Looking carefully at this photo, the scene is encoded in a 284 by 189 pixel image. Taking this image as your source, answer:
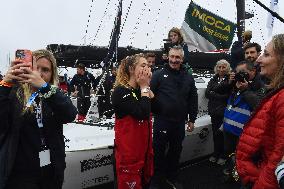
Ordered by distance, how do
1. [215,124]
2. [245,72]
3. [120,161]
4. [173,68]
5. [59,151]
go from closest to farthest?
[59,151] < [120,161] < [245,72] < [173,68] < [215,124]

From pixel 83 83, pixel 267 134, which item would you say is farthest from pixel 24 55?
pixel 83 83

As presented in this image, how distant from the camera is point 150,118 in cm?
416

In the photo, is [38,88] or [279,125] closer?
[279,125]

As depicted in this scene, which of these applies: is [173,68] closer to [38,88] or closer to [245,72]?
[245,72]

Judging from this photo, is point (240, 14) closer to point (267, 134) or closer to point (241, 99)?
point (241, 99)

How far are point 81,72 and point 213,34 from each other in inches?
150

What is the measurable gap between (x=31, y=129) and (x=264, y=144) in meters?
1.53

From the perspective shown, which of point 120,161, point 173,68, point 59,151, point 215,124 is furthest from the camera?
point 215,124

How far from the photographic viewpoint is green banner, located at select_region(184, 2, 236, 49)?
30.8 feet

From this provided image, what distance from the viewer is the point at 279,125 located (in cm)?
215

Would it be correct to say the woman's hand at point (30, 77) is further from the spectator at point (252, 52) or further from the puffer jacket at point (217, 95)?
the spectator at point (252, 52)

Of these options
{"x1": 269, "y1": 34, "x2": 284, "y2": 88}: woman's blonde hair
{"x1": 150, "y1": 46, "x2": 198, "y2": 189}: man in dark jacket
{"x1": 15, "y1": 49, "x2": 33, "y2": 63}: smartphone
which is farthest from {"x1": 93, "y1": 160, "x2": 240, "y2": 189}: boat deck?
{"x1": 269, "y1": 34, "x2": 284, "y2": 88}: woman's blonde hair

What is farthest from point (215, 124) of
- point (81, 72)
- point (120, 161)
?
point (81, 72)

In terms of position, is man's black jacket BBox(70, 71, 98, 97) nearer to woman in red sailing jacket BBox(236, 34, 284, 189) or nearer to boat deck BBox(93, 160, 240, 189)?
boat deck BBox(93, 160, 240, 189)
